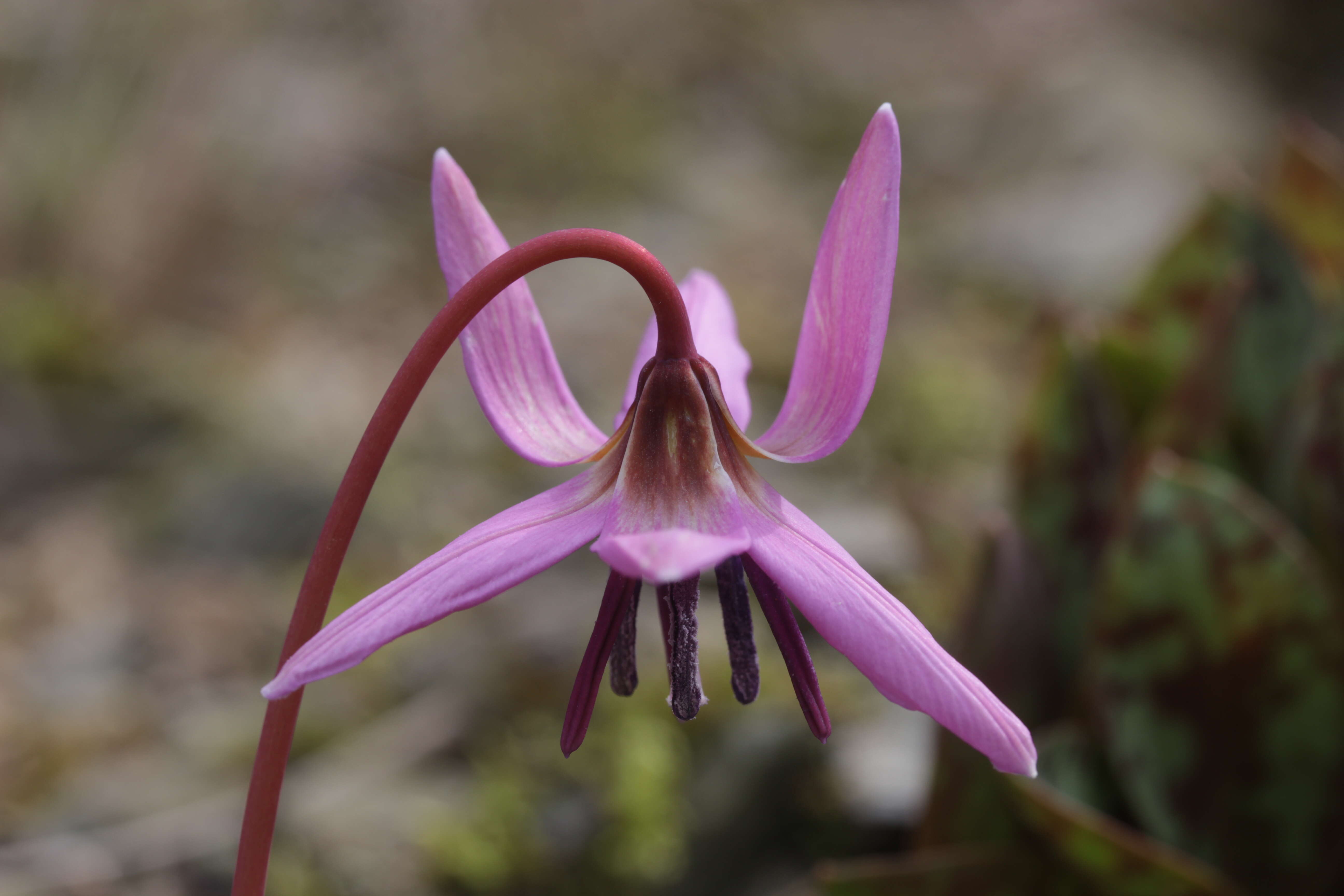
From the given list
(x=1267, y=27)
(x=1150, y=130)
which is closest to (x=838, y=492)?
(x=1150, y=130)

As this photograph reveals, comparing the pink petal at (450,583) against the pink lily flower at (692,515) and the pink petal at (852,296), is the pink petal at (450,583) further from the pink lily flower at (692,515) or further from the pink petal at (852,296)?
the pink petal at (852,296)

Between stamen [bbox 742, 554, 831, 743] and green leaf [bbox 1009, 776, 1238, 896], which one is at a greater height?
stamen [bbox 742, 554, 831, 743]

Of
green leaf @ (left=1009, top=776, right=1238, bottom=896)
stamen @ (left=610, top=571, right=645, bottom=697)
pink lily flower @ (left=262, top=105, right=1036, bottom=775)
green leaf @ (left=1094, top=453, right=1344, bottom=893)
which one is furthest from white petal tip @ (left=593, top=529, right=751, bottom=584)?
green leaf @ (left=1094, top=453, right=1344, bottom=893)

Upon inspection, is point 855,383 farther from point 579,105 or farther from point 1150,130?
point 1150,130

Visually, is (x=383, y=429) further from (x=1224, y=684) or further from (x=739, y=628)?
(x=1224, y=684)

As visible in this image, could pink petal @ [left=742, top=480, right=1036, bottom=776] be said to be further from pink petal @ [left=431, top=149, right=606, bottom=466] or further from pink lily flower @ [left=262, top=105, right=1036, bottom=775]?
pink petal @ [left=431, top=149, right=606, bottom=466]

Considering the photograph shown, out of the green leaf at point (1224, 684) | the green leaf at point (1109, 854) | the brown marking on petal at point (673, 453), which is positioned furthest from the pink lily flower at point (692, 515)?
the green leaf at point (1224, 684)
